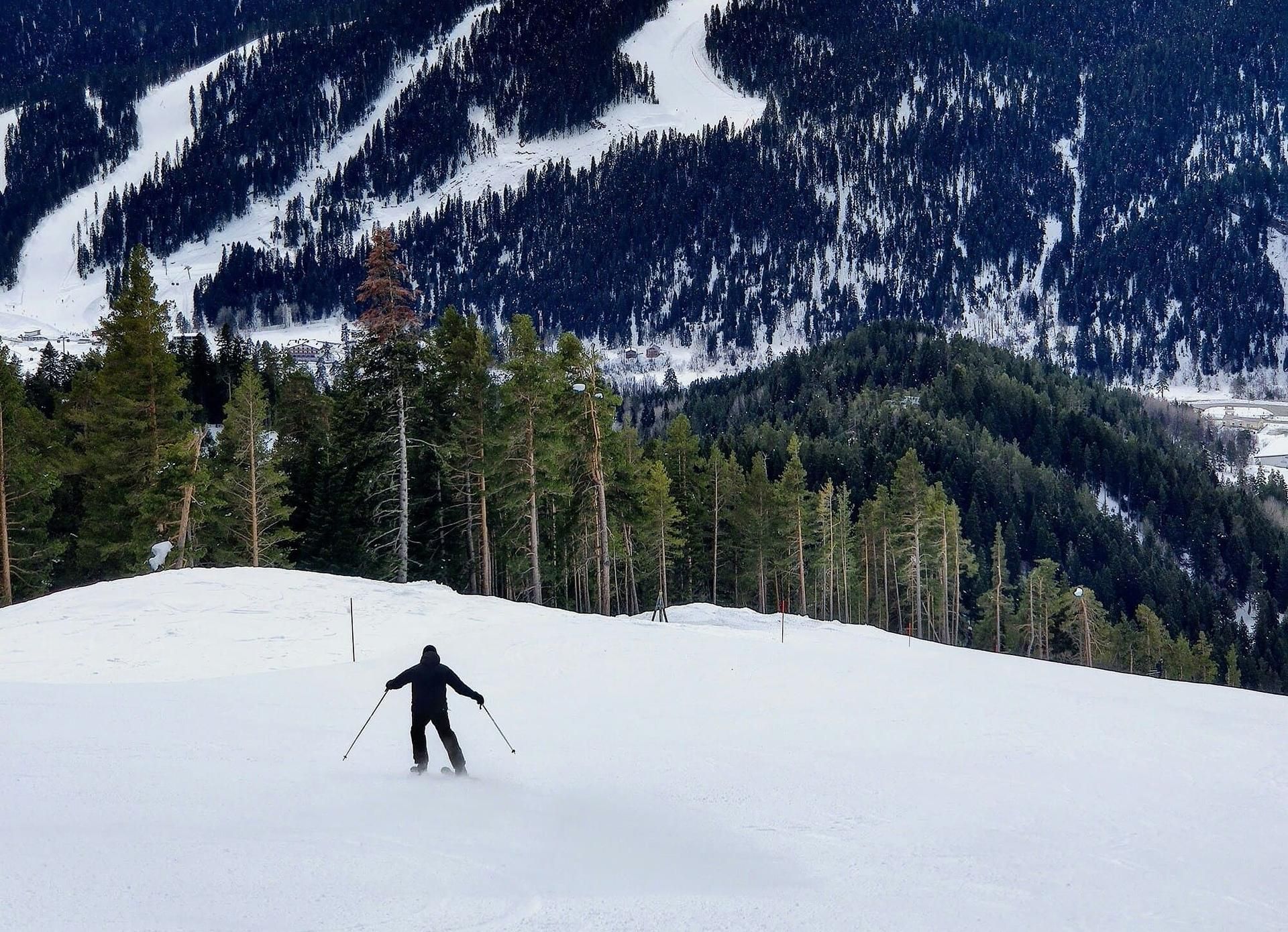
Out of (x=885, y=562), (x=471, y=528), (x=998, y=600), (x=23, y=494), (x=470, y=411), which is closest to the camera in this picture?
(x=23, y=494)

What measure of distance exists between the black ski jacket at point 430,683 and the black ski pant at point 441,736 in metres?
0.06

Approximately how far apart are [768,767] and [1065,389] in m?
172

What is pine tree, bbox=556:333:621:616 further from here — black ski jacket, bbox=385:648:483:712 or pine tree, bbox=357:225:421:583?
black ski jacket, bbox=385:648:483:712

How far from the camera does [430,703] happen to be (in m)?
10.4

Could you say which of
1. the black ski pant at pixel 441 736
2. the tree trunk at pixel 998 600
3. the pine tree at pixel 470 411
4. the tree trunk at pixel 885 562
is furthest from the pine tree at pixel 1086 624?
the black ski pant at pixel 441 736

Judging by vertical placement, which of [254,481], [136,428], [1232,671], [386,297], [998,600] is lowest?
[1232,671]

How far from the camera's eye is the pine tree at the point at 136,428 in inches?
1167

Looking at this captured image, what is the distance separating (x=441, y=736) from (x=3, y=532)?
25709mm

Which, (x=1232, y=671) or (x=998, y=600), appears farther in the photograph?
(x=1232, y=671)

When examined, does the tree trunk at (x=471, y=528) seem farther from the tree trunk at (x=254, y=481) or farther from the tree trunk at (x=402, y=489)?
the tree trunk at (x=254, y=481)

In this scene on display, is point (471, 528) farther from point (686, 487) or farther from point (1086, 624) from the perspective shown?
point (1086, 624)

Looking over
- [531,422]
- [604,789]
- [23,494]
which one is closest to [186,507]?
[23,494]

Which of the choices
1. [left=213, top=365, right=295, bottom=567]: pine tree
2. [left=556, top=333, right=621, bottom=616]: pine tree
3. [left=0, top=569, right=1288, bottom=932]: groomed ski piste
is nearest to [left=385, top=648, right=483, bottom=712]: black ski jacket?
[left=0, top=569, right=1288, bottom=932]: groomed ski piste

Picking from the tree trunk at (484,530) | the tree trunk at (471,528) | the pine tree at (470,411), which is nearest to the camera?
the pine tree at (470,411)
